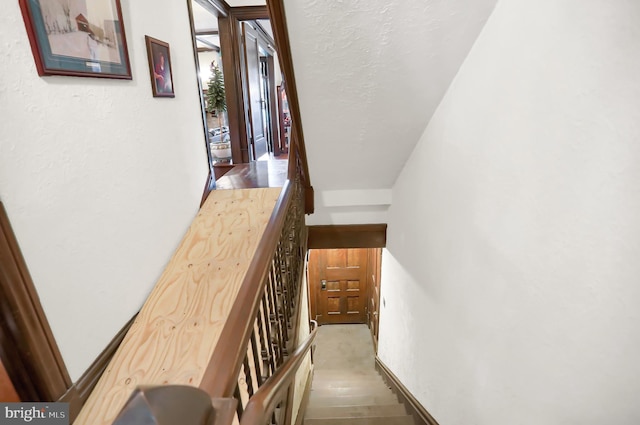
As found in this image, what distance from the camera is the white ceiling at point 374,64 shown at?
1.57 meters

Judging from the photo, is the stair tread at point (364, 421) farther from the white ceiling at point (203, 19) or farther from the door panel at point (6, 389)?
→ the white ceiling at point (203, 19)

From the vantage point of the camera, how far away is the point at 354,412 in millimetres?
2811

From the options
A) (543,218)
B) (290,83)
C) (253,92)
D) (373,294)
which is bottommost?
(373,294)

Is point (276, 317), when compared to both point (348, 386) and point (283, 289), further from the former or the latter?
point (348, 386)

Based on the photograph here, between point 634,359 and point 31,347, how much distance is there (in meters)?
1.94

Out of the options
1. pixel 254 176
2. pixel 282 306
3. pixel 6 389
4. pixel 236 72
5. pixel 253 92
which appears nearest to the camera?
pixel 6 389

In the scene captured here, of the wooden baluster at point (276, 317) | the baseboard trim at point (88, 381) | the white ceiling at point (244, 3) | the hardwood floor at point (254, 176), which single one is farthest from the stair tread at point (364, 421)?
the white ceiling at point (244, 3)

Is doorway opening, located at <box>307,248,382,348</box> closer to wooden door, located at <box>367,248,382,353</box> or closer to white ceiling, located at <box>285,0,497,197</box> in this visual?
wooden door, located at <box>367,248,382,353</box>

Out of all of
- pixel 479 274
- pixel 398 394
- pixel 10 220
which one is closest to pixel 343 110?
pixel 479 274

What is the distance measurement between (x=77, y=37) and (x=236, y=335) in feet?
4.95

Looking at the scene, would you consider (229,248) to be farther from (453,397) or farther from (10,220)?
(453,397)

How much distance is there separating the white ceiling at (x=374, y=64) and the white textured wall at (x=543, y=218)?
0.48 ft

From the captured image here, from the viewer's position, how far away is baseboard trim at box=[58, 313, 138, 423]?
4.45 ft

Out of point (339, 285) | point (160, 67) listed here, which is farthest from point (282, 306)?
point (339, 285)
